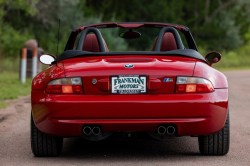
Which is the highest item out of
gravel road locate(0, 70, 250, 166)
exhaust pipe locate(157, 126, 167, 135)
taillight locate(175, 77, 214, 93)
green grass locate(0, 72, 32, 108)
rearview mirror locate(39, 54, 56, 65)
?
taillight locate(175, 77, 214, 93)

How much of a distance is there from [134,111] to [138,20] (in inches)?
1690

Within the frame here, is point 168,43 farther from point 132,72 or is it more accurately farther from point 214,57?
point 132,72

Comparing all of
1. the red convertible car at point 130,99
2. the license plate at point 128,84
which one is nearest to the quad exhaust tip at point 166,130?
the red convertible car at point 130,99

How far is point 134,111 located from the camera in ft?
14.6

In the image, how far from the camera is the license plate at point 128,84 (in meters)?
4.47

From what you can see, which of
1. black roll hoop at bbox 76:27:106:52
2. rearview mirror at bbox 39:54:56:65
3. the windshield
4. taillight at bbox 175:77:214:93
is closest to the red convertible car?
taillight at bbox 175:77:214:93

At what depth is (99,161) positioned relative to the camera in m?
4.79

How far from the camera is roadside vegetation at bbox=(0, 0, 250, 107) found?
32.7m

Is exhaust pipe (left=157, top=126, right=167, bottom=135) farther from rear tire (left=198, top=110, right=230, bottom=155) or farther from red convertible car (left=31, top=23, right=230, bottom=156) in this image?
rear tire (left=198, top=110, right=230, bottom=155)

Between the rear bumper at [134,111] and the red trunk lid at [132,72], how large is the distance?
0.08 metres

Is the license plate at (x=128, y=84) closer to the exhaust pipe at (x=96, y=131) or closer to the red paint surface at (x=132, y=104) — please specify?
the red paint surface at (x=132, y=104)

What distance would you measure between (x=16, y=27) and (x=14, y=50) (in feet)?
21.7

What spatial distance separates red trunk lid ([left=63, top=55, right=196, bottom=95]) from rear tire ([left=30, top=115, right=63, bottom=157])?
706 millimetres

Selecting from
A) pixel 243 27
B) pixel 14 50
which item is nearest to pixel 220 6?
pixel 243 27
